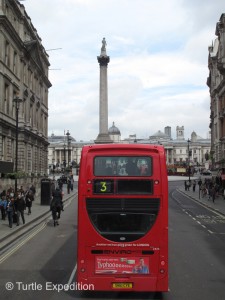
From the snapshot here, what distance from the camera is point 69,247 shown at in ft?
53.5

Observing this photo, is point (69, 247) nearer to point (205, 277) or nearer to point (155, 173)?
point (205, 277)

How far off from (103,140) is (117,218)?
62942 mm

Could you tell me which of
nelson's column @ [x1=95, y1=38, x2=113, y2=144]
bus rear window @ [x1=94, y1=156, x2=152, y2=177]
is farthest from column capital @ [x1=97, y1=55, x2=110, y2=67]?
bus rear window @ [x1=94, y1=156, x2=152, y2=177]

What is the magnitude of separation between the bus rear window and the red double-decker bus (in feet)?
0.08

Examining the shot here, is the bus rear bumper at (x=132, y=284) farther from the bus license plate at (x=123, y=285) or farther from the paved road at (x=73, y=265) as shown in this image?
the paved road at (x=73, y=265)

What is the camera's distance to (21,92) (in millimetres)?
46469

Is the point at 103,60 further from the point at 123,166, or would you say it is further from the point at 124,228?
the point at 124,228

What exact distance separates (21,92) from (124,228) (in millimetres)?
39393

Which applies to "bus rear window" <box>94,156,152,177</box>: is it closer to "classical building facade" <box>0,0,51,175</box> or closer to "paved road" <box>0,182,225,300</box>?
"paved road" <box>0,182,225,300</box>

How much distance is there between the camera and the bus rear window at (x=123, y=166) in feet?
31.2

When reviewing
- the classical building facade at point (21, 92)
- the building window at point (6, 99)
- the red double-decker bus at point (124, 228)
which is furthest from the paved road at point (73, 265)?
the building window at point (6, 99)

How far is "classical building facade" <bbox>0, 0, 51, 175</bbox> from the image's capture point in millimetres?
39125

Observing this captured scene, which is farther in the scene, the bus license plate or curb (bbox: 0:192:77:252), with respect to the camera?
curb (bbox: 0:192:77:252)

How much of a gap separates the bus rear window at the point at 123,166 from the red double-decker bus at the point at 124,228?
0.02 meters
